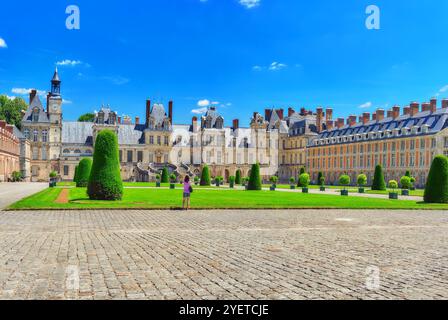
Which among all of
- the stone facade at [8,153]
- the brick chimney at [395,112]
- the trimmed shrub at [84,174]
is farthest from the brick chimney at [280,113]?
the trimmed shrub at [84,174]

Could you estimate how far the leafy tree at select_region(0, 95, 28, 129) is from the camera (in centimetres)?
8144

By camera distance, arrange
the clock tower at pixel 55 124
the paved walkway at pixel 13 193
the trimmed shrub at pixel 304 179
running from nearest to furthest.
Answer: the paved walkway at pixel 13 193, the trimmed shrub at pixel 304 179, the clock tower at pixel 55 124

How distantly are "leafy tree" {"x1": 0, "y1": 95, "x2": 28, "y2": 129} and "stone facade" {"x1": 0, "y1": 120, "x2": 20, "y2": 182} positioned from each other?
38.2 ft

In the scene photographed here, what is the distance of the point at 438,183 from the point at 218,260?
20944mm

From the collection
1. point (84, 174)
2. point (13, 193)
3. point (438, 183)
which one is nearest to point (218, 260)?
point (438, 183)

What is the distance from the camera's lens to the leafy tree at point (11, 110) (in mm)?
81438

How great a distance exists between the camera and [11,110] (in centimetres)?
8156

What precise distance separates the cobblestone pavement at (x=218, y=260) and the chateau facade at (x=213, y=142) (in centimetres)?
5254

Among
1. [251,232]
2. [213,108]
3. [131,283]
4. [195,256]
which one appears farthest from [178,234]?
[213,108]

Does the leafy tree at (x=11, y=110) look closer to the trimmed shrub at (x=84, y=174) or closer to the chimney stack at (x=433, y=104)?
the trimmed shrub at (x=84, y=174)

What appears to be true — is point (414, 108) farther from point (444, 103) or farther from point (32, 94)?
point (32, 94)

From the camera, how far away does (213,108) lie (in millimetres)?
79688

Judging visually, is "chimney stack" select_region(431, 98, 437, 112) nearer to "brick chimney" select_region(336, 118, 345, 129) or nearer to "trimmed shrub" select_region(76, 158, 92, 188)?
"brick chimney" select_region(336, 118, 345, 129)
